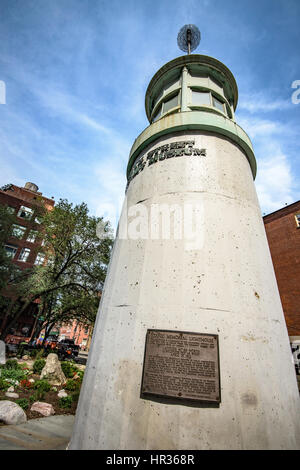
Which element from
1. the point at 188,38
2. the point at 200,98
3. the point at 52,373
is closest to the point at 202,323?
the point at 200,98

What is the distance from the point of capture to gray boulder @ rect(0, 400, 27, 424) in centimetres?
579

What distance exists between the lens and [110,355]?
13.0 feet

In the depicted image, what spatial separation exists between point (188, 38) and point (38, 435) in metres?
16.8

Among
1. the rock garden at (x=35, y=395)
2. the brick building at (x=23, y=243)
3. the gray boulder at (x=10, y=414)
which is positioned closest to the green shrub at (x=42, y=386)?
the rock garden at (x=35, y=395)

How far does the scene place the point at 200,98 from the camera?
25.8 feet

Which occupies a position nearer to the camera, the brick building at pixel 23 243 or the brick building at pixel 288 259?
the brick building at pixel 288 259

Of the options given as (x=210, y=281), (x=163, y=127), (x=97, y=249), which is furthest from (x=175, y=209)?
(x=97, y=249)

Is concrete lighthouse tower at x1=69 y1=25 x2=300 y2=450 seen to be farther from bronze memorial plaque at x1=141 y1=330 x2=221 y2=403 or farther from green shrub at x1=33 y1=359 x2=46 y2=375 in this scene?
green shrub at x1=33 y1=359 x2=46 y2=375

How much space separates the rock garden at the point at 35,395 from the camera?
20.0 ft

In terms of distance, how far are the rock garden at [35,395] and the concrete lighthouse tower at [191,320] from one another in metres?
3.60

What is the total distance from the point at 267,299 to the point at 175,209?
2.54 metres

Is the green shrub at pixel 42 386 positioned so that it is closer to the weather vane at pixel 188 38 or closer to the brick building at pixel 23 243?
the weather vane at pixel 188 38

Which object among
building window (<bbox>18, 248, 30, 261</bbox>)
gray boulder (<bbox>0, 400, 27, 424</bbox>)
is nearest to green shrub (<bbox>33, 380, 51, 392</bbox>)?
gray boulder (<bbox>0, 400, 27, 424</bbox>)

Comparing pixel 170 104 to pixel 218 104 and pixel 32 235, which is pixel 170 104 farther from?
pixel 32 235
